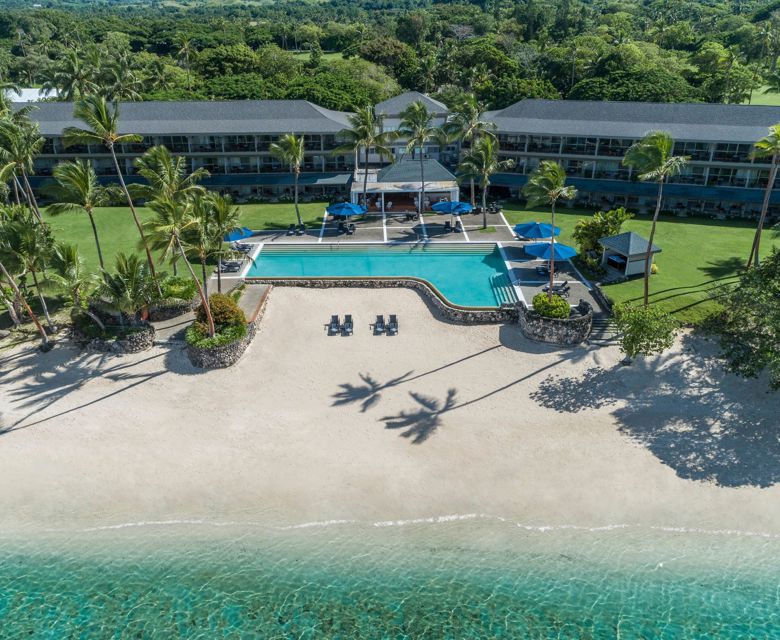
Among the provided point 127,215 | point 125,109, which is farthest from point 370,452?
point 125,109

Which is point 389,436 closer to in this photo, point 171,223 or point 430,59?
point 171,223

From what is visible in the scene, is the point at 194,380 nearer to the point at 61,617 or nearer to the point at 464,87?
the point at 61,617

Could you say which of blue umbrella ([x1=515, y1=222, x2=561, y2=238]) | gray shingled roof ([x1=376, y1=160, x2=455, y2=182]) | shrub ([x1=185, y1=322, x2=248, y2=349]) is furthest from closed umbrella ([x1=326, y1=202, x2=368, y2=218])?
shrub ([x1=185, y1=322, x2=248, y2=349])

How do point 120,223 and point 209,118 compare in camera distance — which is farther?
point 209,118

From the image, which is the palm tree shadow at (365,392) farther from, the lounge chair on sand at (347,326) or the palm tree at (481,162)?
the palm tree at (481,162)

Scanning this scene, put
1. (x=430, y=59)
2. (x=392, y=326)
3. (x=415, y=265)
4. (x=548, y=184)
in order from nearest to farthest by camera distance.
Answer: (x=548, y=184), (x=392, y=326), (x=415, y=265), (x=430, y=59)

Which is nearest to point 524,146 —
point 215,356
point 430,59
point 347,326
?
point 347,326
